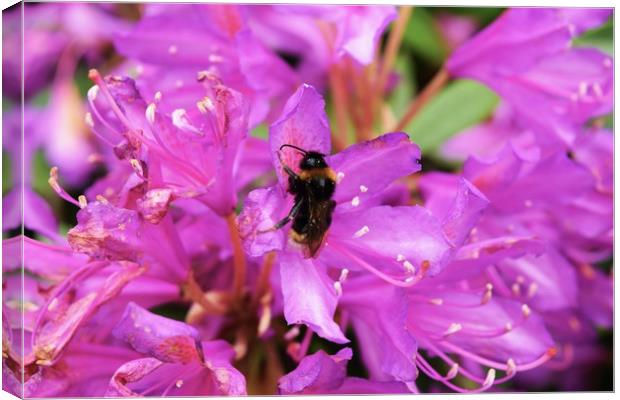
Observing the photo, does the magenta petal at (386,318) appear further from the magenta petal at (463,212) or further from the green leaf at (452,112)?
the green leaf at (452,112)

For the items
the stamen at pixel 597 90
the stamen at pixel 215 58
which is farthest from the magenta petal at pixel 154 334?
the stamen at pixel 597 90

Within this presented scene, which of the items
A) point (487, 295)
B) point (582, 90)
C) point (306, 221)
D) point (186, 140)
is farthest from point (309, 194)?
point (582, 90)

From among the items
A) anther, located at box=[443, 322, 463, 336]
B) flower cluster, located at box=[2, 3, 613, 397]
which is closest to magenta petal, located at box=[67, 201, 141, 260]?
flower cluster, located at box=[2, 3, 613, 397]

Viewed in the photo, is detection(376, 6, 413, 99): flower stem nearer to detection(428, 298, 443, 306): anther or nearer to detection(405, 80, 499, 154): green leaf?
detection(405, 80, 499, 154): green leaf

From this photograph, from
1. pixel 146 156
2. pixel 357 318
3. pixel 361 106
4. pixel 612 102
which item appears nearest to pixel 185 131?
pixel 146 156

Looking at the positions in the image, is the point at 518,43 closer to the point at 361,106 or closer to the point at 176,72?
the point at 361,106

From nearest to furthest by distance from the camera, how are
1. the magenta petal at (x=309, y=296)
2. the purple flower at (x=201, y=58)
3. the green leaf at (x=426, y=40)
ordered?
the magenta petal at (x=309, y=296)
the purple flower at (x=201, y=58)
the green leaf at (x=426, y=40)
